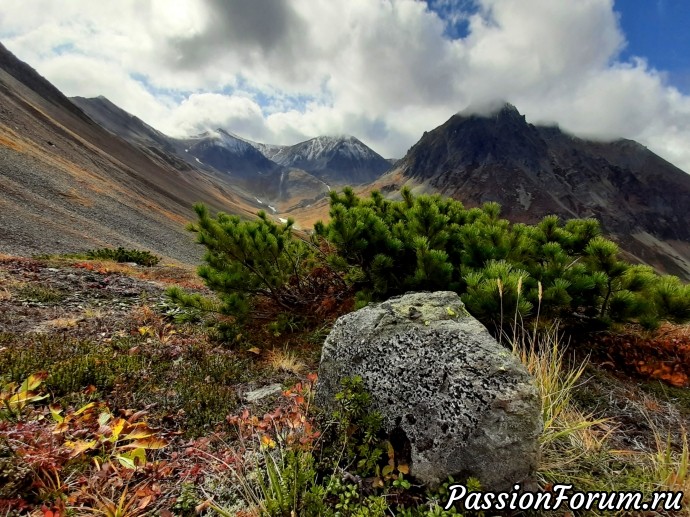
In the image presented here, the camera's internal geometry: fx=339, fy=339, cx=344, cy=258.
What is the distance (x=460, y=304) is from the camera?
3.95 meters

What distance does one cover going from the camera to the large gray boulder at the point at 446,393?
2.66 m

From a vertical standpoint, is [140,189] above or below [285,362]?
below

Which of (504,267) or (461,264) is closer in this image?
(504,267)

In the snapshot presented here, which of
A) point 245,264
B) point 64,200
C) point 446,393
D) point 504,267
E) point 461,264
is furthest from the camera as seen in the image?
point 64,200

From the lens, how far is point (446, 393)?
2.91 m

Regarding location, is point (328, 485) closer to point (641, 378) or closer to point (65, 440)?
point (65, 440)

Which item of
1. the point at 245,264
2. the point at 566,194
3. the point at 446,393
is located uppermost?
the point at 566,194

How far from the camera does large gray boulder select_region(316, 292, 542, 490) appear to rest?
2660 millimetres

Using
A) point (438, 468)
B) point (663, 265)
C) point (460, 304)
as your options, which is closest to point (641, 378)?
point (460, 304)

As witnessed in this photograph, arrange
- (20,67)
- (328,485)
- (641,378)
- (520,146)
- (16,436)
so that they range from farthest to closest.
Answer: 1. (520,146)
2. (20,67)
3. (641,378)
4. (16,436)
5. (328,485)

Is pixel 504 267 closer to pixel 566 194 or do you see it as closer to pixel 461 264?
pixel 461 264

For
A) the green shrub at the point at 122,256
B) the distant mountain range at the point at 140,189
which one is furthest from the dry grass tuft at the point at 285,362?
the distant mountain range at the point at 140,189

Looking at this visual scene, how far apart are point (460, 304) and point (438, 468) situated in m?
1.78

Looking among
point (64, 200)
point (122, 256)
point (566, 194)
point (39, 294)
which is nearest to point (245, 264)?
point (39, 294)
